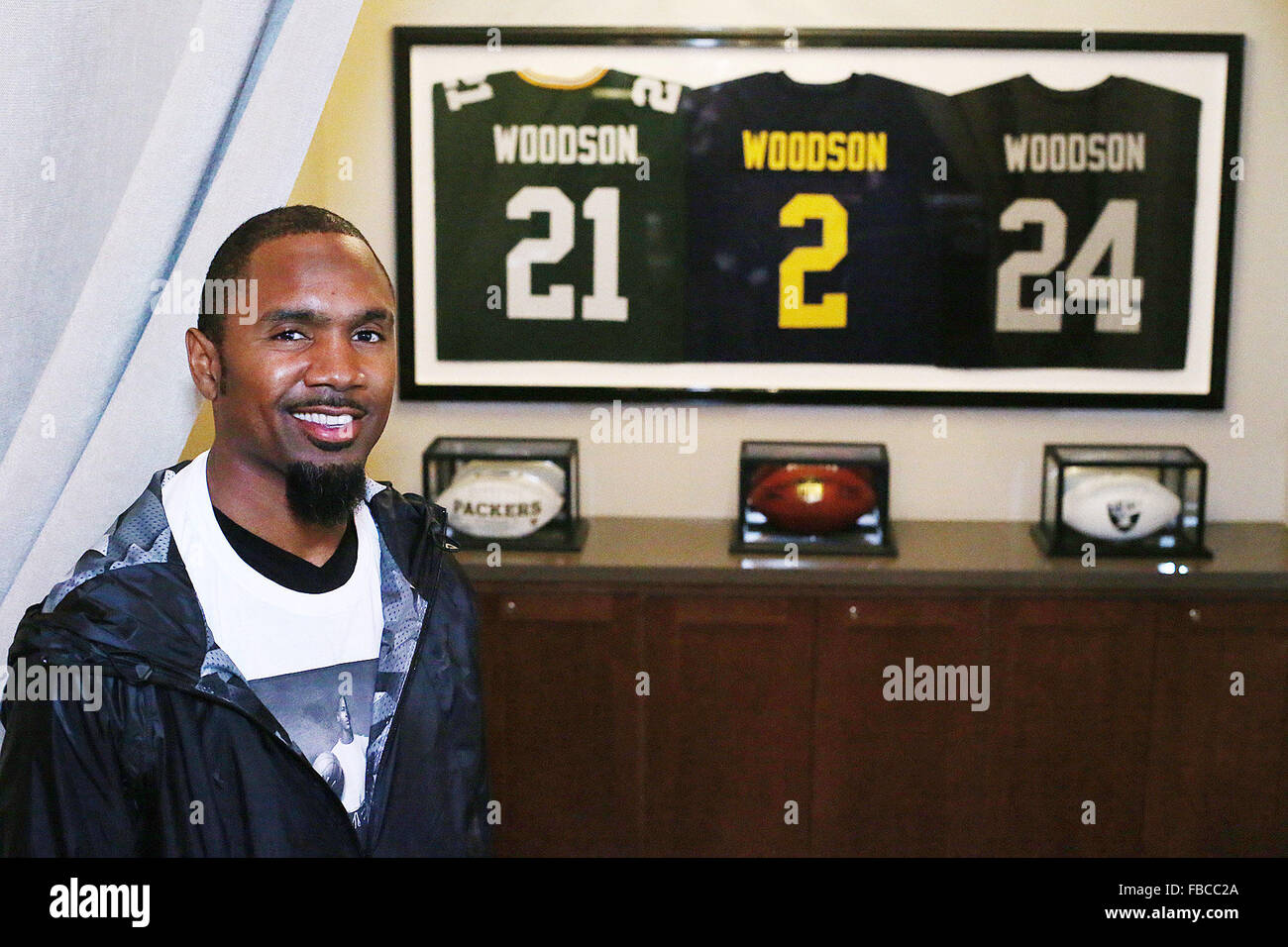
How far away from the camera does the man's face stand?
101cm

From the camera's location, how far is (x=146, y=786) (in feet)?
3.25

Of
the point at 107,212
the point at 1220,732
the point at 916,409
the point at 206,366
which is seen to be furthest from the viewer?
the point at 916,409

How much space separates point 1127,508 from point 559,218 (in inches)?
59.4

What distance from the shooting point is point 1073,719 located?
2.78m

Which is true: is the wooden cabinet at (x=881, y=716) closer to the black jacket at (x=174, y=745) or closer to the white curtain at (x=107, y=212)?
the black jacket at (x=174, y=745)

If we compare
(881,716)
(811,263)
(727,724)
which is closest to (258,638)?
(727,724)

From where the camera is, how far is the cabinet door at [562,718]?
2781 mm

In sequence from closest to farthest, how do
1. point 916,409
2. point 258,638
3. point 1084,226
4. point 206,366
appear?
point 206,366 → point 258,638 → point 1084,226 → point 916,409

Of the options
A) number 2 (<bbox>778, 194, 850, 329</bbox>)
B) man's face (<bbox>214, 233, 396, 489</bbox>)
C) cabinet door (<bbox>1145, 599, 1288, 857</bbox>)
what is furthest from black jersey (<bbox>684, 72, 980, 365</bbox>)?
man's face (<bbox>214, 233, 396, 489</bbox>)

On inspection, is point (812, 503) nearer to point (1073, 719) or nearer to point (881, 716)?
point (881, 716)

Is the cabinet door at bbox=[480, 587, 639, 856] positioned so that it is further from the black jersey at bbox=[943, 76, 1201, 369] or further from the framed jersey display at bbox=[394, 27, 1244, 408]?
the black jersey at bbox=[943, 76, 1201, 369]

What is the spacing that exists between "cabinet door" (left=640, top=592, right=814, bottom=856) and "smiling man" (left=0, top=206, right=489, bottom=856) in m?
1.57
